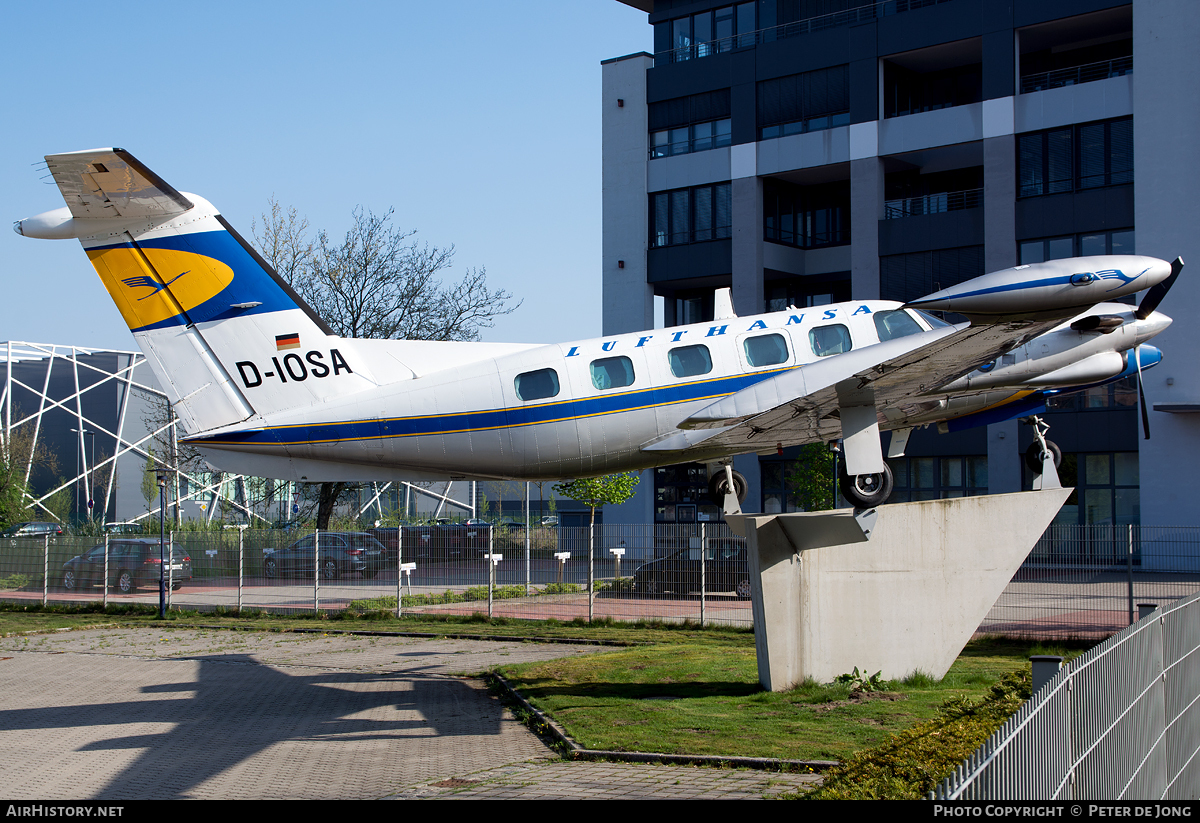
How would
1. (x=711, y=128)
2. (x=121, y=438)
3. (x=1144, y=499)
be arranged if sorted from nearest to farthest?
(x=1144, y=499) < (x=711, y=128) < (x=121, y=438)

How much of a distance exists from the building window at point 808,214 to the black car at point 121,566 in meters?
32.8

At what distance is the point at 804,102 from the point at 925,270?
1071cm

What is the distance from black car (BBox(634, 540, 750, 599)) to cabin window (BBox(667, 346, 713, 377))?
43.7 ft

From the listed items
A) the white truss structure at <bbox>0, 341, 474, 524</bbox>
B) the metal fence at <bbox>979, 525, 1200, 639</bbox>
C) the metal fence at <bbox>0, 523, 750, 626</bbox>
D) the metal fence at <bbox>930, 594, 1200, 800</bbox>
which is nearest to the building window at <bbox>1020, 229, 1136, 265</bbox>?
the metal fence at <bbox>979, 525, 1200, 639</bbox>

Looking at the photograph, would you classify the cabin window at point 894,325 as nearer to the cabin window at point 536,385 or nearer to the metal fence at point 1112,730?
the cabin window at point 536,385

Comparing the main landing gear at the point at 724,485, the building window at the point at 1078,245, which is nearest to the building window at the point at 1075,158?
the building window at the point at 1078,245

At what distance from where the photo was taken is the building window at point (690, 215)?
51562mm

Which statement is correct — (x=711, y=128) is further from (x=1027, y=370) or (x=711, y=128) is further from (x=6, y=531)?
(x=6, y=531)

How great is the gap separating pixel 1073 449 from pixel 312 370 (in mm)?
37054

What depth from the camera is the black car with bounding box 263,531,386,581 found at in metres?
32.7

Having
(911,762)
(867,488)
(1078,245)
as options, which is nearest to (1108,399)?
(1078,245)

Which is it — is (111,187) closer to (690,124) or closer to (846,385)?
(846,385)

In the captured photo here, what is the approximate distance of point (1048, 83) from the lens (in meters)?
44.7
